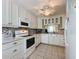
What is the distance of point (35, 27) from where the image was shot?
5906 mm

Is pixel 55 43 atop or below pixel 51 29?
below

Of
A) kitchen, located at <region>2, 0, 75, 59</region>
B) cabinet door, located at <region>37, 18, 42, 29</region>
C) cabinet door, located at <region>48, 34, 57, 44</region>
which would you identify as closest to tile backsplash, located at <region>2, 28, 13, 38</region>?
kitchen, located at <region>2, 0, 75, 59</region>

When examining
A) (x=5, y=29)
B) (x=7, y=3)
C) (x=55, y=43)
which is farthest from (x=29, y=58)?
(x=55, y=43)

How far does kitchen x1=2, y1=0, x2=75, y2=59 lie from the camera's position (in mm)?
2650

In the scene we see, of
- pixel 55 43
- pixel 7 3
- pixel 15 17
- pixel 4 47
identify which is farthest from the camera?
pixel 55 43

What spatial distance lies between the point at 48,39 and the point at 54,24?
126 cm

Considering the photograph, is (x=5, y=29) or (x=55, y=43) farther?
(x=55, y=43)

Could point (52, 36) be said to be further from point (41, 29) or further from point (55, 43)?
point (41, 29)

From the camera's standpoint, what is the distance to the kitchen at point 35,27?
8.69 ft

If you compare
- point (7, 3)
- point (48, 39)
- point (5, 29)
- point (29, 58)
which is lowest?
point (29, 58)

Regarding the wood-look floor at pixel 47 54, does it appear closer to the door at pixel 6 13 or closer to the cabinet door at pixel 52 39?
the cabinet door at pixel 52 39

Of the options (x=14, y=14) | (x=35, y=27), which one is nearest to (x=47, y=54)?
(x=14, y=14)

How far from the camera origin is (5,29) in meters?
2.75

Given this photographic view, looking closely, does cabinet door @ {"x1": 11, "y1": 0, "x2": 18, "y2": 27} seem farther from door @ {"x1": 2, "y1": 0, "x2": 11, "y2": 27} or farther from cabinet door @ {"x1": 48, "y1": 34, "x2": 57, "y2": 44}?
cabinet door @ {"x1": 48, "y1": 34, "x2": 57, "y2": 44}
